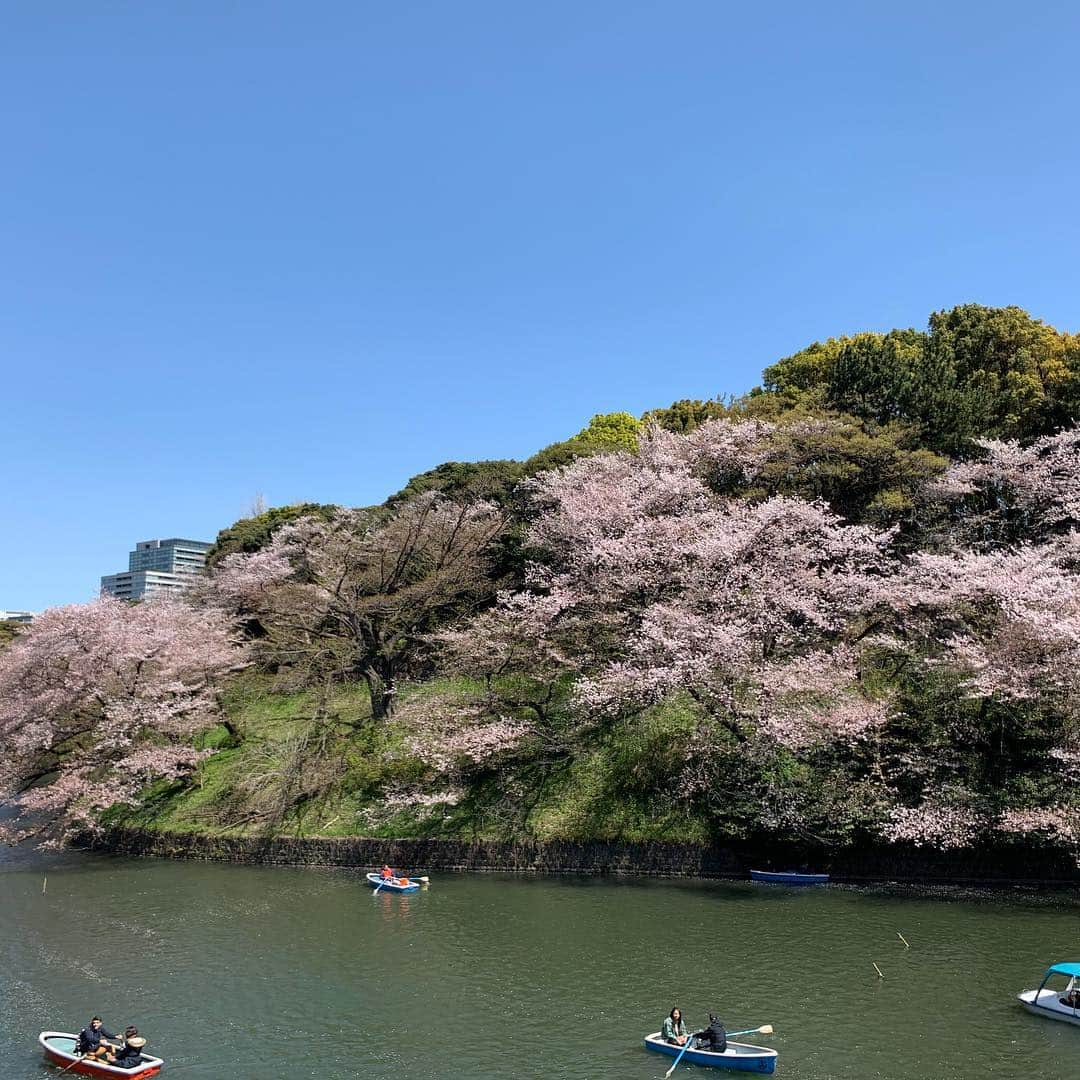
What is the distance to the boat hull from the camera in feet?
47.1

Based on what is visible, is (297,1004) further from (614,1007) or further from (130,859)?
(130,859)

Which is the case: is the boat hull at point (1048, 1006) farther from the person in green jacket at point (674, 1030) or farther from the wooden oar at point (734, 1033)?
the person in green jacket at point (674, 1030)

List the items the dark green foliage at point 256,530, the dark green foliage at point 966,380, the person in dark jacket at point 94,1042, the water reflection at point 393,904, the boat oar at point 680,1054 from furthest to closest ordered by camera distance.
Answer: the dark green foliage at point 256,530 → the dark green foliage at point 966,380 → the water reflection at point 393,904 → the person in dark jacket at point 94,1042 → the boat oar at point 680,1054

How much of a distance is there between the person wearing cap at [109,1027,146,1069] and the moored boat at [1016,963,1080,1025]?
14.6 m

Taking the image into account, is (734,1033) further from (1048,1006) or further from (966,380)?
(966,380)

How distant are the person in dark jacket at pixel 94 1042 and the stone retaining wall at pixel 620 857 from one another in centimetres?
1369

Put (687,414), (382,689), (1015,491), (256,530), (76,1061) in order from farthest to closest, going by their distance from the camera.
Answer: (256,530)
(687,414)
(382,689)
(1015,491)
(76,1061)

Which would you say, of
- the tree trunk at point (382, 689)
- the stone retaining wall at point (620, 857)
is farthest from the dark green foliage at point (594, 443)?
the stone retaining wall at point (620, 857)

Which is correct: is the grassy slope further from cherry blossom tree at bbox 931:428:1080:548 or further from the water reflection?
cherry blossom tree at bbox 931:428:1080:548

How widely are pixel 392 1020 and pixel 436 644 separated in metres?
23.5

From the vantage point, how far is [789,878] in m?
23.7

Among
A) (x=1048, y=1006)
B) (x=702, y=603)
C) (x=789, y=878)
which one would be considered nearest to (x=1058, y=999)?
(x=1048, y=1006)

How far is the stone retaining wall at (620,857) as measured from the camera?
22.9 metres

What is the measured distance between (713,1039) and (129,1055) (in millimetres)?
8949
